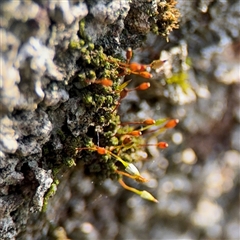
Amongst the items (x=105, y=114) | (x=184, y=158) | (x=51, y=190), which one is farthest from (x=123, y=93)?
(x=184, y=158)

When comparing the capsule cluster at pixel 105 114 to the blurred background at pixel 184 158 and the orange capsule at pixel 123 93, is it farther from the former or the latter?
the blurred background at pixel 184 158

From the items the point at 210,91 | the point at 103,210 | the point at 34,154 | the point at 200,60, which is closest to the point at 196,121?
the point at 210,91

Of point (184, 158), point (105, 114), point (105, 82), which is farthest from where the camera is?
point (184, 158)

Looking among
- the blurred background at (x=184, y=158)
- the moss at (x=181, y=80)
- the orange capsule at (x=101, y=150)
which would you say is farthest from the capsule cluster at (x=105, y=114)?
the moss at (x=181, y=80)

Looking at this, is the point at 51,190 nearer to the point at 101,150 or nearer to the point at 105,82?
the point at 101,150

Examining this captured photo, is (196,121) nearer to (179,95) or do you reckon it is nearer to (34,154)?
(179,95)

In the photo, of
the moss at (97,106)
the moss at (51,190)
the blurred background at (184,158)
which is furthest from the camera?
the blurred background at (184,158)

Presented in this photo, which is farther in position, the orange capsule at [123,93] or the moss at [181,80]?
the moss at [181,80]

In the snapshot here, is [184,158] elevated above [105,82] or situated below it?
below

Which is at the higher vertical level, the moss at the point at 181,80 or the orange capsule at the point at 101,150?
the orange capsule at the point at 101,150

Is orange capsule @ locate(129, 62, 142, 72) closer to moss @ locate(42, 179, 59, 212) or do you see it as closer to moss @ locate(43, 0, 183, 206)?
moss @ locate(43, 0, 183, 206)

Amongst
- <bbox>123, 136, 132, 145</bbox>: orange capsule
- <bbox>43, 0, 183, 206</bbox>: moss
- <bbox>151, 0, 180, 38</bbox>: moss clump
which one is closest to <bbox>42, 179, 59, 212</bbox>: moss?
<bbox>43, 0, 183, 206</bbox>: moss
